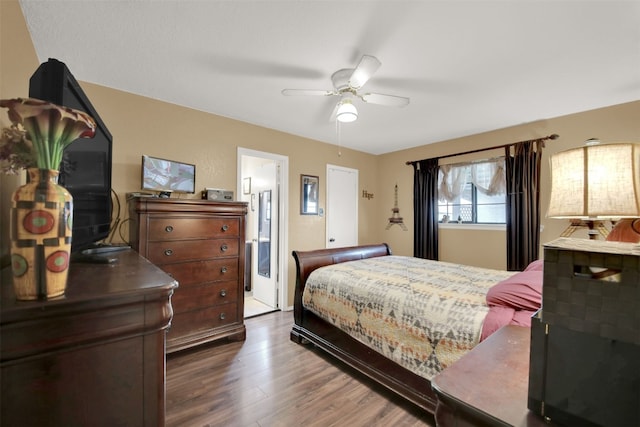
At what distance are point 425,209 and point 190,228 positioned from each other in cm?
336

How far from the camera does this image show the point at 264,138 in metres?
3.59

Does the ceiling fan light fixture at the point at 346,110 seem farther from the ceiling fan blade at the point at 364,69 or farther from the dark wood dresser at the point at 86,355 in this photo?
the dark wood dresser at the point at 86,355

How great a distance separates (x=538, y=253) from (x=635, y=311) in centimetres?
338

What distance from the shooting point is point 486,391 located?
65 cm

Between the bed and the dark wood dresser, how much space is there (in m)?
1.48

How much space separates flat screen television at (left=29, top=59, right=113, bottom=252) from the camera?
89cm

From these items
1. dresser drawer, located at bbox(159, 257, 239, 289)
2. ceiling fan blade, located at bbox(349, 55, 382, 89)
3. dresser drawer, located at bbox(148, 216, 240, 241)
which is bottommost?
dresser drawer, located at bbox(159, 257, 239, 289)

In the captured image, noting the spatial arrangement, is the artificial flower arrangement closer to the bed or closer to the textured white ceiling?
the textured white ceiling

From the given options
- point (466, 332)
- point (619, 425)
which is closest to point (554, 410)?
point (619, 425)

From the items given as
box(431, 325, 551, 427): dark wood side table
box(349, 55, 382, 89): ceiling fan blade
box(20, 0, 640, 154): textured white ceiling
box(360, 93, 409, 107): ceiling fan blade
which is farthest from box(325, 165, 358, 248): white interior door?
box(431, 325, 551, 427): dark wood side table

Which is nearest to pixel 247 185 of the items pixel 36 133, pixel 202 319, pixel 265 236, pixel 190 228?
pixel 265 236

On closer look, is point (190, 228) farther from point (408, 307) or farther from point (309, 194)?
point (408, 307)

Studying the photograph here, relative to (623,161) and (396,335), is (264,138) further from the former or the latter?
(623,161)

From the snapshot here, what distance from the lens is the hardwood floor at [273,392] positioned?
1.72 metres
